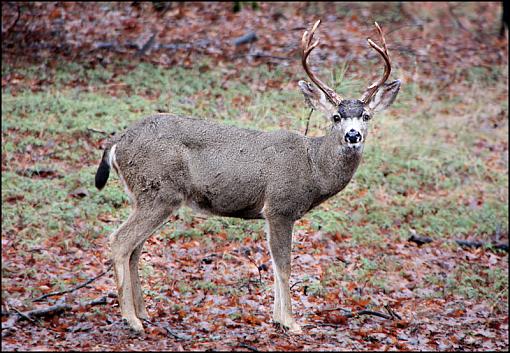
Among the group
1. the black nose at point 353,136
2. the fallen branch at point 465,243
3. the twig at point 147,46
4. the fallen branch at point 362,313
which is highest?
the black nose at point 353,136

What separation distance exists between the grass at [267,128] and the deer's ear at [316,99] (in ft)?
7.39

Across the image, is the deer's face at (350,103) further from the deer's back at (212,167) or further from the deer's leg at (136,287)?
the deer's leg at (136,287)

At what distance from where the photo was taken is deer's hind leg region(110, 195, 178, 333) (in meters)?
6.87

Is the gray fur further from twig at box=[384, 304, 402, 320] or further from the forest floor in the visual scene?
twig at box=[384, 304, 402, 320]

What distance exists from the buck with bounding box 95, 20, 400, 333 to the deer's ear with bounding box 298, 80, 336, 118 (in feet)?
0.25

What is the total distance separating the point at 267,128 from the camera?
12.8m

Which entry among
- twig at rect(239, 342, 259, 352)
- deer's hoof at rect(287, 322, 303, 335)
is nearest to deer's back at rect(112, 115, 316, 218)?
deer's hoof at rect(287, 322, 303, 335)

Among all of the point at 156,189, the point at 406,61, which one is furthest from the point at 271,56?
the point at 156,189

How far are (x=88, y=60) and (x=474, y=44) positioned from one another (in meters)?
9.86

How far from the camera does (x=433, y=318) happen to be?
8430mm

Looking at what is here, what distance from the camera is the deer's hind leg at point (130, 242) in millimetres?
6867

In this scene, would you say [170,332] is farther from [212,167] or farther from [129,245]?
[212,167]

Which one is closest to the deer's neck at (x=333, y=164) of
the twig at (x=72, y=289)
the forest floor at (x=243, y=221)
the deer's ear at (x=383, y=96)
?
the deer's ear at (x=383, y=96)

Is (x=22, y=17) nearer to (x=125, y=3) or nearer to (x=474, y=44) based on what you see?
(x=125, y=3)
